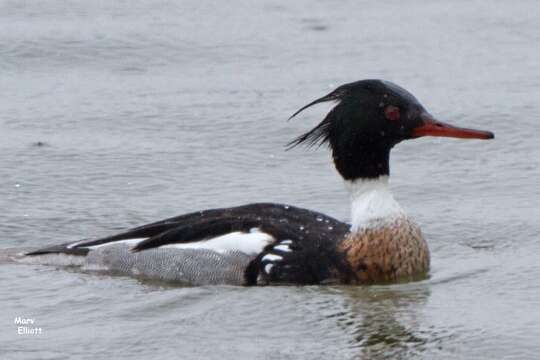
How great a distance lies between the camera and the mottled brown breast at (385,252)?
10172mm

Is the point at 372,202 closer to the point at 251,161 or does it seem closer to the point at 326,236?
the point at 326,236

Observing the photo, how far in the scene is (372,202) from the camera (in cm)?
1045

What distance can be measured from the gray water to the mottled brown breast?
0.49ft

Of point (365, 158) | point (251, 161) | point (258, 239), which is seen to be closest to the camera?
point (258, 239)

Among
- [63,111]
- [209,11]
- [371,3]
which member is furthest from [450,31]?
[63,111]

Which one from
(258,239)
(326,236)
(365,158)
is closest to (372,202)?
(365,158)

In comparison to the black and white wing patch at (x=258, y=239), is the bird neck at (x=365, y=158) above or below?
above

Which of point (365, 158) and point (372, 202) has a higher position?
point (365, 158)

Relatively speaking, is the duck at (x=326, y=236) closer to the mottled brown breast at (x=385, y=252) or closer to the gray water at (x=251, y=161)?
the mottled brown breast at (x=385, y=252)

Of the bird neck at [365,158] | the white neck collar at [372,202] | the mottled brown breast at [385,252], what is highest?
the bird neck at [365,158]

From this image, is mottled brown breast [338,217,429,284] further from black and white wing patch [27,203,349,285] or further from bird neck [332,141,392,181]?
bird neck [332,141,392,181]

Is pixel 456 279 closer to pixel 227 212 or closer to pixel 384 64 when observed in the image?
pixel 227 212

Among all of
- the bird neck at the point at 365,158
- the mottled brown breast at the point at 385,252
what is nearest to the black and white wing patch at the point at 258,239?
the mottled brown breast at the point at 385,252

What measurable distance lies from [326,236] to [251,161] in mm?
2988
